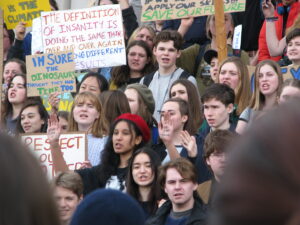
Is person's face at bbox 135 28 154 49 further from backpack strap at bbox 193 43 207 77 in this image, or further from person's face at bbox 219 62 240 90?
person's face at bbox 219 62 240 90

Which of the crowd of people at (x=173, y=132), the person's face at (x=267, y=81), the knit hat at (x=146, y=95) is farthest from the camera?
the knit hat at (x=146, y=95)

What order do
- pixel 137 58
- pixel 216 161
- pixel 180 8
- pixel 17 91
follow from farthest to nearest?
pixel 180 8, pixel 137 58, pixel 17 91, pixel 216 161

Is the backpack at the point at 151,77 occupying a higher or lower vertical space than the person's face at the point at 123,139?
higher

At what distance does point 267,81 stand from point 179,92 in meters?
1.06

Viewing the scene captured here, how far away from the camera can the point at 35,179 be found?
131 cm

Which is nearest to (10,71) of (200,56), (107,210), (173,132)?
(200,56)

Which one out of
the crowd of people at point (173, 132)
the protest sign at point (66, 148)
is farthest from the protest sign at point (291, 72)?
the protest sign at point (66, 148)

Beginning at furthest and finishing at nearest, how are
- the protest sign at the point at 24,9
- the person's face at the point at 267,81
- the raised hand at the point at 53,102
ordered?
1. the protest sign at the point at 24,9
2. the raised hand at the point at 53,102
3. the person's face at the point at 267,81

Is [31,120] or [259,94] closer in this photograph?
[259,94]

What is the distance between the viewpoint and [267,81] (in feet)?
24.1

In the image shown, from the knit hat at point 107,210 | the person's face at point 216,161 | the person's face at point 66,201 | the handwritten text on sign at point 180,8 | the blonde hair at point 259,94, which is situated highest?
the handwritten text on sign at point 180,8

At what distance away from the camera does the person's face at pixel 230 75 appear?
26.5ft

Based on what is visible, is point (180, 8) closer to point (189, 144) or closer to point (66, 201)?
point (189, 144)

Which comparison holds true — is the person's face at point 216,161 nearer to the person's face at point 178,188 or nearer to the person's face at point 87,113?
the person's face at point 178,188
